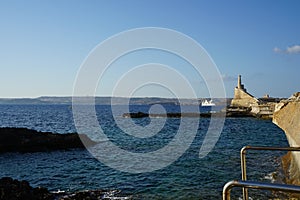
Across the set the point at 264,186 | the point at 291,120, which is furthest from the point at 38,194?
the point at 264,186

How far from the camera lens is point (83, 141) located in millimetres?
31531

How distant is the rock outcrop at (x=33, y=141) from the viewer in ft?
92.1

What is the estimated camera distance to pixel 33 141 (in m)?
29.3

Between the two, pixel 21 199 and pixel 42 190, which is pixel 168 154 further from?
pixel 21 199

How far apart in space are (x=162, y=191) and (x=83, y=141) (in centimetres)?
2011

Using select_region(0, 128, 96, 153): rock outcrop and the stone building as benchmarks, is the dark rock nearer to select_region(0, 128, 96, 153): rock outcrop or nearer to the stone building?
select_region(0, 128, 96, 153): rock outcrop

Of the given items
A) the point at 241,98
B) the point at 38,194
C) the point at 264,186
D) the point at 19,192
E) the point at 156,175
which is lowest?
the point at 156,175

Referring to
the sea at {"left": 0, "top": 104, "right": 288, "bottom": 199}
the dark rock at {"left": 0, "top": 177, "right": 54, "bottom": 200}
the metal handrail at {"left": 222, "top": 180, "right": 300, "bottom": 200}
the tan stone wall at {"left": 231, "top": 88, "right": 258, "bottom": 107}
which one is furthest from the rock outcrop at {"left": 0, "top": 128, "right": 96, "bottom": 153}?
the tan stone wall at {"left": 231, "top": 88, "right": 258, "bottom": 107}

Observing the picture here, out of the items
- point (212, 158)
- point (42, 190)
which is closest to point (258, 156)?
point (212, 158)

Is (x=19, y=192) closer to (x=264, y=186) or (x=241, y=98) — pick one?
(x=264, y=186)

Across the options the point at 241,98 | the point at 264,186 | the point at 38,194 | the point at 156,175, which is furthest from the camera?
the point at 241,98

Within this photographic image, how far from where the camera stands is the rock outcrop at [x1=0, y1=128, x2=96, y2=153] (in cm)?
2806

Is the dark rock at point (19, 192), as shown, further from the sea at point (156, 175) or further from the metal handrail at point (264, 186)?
the metal handrail at point (264, 186)

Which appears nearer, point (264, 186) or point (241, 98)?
point (264, 186)
